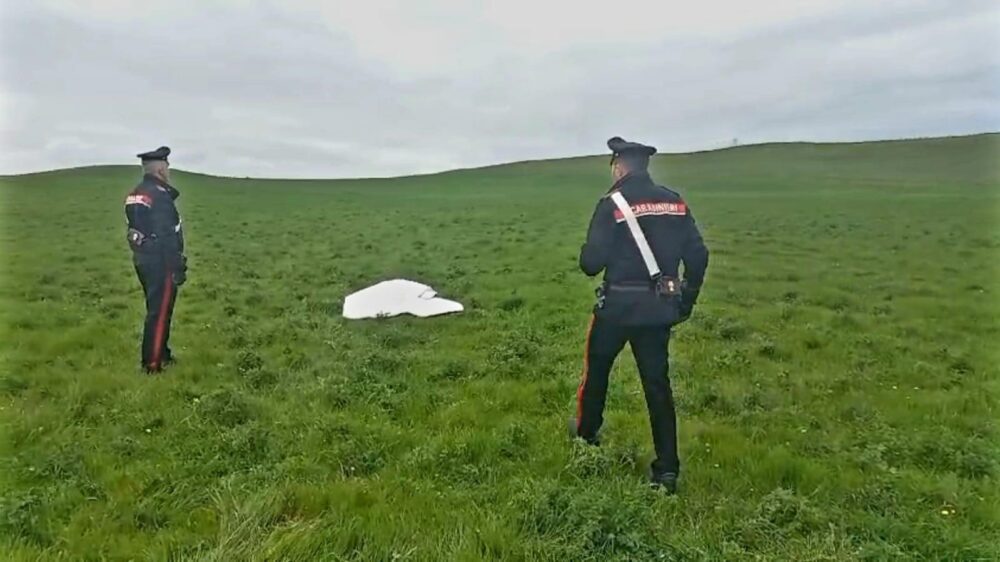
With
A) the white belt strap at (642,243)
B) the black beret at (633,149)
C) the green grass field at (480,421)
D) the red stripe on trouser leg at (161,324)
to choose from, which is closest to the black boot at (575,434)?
the green grass field at (480,421)

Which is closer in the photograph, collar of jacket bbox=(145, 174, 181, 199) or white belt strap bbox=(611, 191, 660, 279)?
white belt strap bbox=(611, 191, 660, 279)

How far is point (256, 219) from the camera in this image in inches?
1176

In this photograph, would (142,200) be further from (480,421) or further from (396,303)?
(480,421)

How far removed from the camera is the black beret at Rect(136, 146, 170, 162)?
7852mm

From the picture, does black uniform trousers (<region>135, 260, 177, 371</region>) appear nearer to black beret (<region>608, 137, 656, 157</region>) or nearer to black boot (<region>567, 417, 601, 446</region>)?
black boot (<region>567, 417, 601, 446</region>)

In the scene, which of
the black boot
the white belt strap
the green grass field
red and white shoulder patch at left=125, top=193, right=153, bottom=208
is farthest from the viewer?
red and white shoulder patch at left=125, top=193, right=153, bottom=208

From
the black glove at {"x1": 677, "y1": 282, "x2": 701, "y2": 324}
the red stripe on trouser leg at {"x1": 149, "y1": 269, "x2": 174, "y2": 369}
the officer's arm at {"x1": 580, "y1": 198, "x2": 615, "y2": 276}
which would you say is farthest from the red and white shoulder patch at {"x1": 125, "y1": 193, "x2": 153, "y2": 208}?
the black glove at {"x1": 677, "y1": 282, "x2": 701, "y2": 324}

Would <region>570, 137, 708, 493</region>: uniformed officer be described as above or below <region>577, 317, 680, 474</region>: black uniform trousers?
above

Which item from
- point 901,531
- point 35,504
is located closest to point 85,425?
point 35,504

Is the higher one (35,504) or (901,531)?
(35,504)

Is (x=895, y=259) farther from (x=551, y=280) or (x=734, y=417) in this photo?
(x=734, y=417)

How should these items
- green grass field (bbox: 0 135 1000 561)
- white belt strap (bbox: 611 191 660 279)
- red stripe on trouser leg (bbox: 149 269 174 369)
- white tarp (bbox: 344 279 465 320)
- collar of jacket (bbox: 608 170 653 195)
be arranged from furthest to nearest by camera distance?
1. white tarp (bbox: 344 279 465 320)
2. red stripe on trouser leg (bbox: 149 269 174 369)
3. collar of jacket (bbox: 608 170 653 195)
4. white belt strap (bbox: 611 191 660 279)
5. green grass field (bbox: 0 135 1000 561)

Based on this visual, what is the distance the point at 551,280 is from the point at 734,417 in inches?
330

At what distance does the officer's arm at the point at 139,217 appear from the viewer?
7.79m
